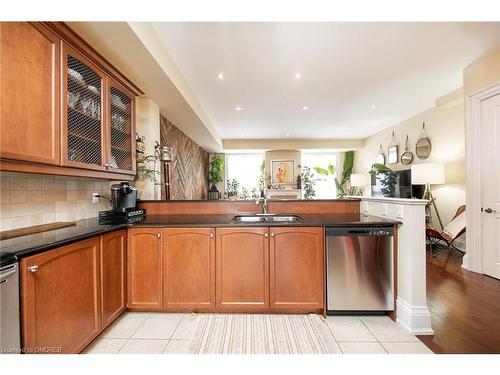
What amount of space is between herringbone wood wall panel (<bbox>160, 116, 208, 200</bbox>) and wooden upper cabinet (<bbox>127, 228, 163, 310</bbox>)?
1.72 metres

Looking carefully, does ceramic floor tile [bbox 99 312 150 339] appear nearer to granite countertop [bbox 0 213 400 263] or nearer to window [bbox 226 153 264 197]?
granite countertop [bbox 0 213 400 263]

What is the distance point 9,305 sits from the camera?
1.08 metres

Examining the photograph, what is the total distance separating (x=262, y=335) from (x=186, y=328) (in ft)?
2.05

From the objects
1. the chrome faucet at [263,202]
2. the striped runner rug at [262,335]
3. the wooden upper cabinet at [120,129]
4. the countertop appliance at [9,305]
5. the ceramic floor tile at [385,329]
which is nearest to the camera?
the countertop appliance at [9,305]

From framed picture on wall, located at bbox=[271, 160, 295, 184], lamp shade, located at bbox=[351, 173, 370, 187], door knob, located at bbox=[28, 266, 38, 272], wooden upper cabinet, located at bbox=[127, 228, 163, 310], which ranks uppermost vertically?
framed picture on wall, located at bbox=[271, 160, 295, 184]

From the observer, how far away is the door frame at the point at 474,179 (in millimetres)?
3025

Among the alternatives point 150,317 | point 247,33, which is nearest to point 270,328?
point 150,317

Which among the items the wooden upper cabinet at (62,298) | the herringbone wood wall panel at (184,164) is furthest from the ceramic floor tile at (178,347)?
the herringbone wood wall panel at (184,164)

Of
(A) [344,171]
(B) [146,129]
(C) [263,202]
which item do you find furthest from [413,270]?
(A) [344,171]

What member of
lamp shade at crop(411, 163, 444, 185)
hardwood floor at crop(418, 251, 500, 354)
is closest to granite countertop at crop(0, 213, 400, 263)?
hardwood floor at crop(418, 251, 500, 354)

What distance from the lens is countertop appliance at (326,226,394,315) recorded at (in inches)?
78.4

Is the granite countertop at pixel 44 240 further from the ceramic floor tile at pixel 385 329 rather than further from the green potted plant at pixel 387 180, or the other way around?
the green potted plant at pixel 387 180

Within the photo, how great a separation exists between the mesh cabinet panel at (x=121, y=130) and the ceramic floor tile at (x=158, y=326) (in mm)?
1420

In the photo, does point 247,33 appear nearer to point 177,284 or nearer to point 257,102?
point 257,102
